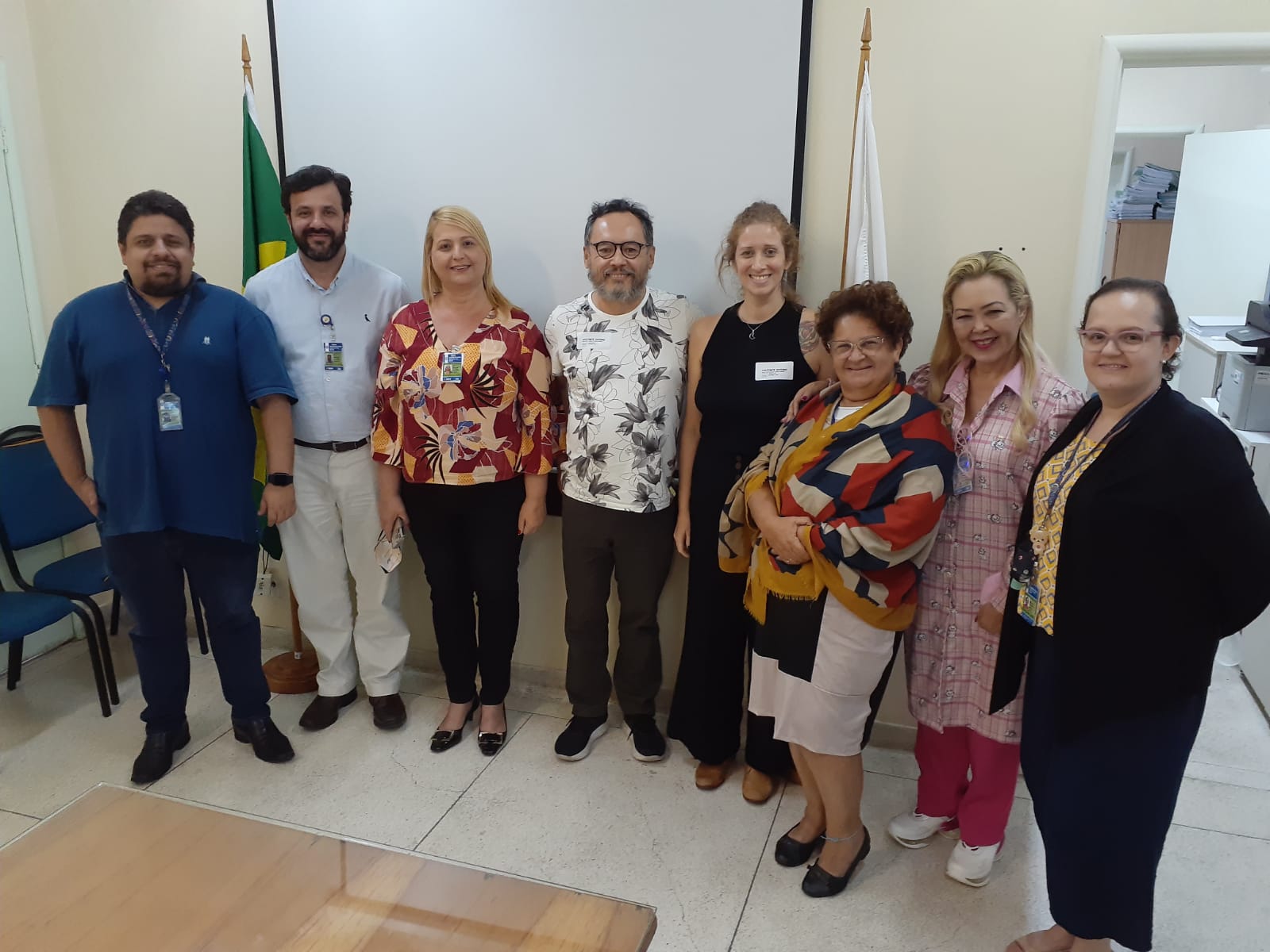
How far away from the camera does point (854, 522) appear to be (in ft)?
6.32

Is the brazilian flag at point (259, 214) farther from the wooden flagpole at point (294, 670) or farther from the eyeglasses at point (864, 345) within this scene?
the eyeglasses at point (864, 345)

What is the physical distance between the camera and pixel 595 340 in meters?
2.53

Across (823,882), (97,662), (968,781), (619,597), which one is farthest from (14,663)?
(968,781)

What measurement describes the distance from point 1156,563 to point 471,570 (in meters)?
1.88

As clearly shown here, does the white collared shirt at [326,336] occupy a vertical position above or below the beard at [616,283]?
below

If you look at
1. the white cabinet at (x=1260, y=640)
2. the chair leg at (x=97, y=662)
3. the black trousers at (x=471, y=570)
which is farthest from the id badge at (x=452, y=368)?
the white cabinet at (x=1260, y=640)

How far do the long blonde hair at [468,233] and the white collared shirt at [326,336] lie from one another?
0.24 m

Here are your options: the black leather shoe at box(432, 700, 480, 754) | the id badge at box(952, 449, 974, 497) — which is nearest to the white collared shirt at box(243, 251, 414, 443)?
the black leather shoe at box(432, 700, 480, 754)

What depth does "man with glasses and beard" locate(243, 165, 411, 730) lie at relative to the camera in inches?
106

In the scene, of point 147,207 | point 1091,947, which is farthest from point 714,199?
point 1091,947

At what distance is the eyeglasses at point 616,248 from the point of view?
8.02 ft

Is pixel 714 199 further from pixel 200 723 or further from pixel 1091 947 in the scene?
pixel 200 723

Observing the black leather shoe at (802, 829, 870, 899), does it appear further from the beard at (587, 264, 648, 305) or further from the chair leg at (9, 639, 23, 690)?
the chair leg at (9, 639, 23, 690)

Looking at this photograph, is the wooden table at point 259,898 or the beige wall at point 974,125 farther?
the beige wall at point 974,125
